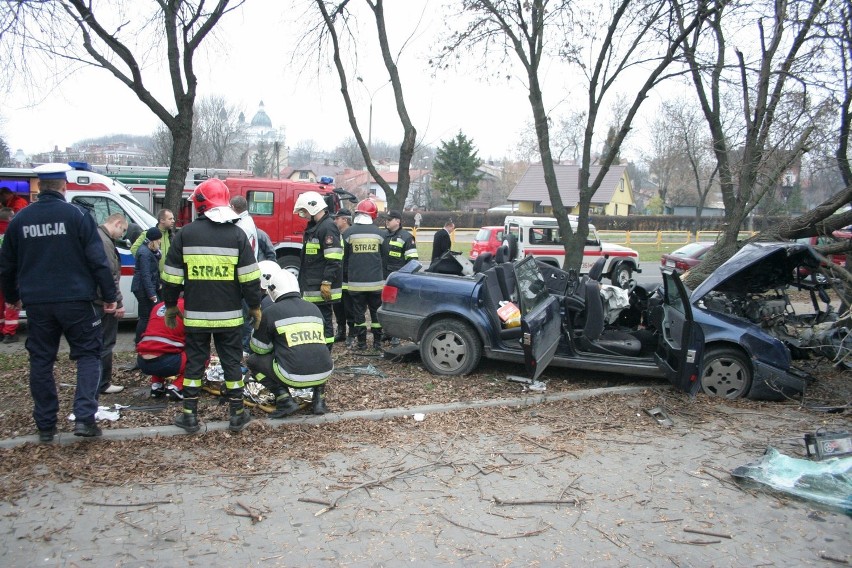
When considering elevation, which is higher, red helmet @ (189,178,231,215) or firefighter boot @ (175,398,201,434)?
red helmet @ (189,178,231,215)

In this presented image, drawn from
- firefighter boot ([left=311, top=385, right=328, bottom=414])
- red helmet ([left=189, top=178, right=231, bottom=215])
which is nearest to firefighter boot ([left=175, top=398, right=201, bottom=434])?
firefighter boot ([left=311, top=385, right=328, bottom=414])

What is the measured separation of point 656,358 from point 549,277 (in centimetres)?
173

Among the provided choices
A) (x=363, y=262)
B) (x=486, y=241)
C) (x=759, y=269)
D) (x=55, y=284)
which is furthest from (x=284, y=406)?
(x=486, y=241)

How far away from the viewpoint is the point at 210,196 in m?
4.82

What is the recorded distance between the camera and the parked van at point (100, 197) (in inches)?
357

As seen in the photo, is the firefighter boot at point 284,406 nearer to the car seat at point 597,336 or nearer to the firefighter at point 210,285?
the firefighter at point 210,285

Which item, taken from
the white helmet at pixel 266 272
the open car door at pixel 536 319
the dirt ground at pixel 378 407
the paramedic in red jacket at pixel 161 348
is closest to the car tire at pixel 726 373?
the dirt ground at pixel 378 407

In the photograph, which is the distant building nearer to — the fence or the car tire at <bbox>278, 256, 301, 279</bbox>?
the fence

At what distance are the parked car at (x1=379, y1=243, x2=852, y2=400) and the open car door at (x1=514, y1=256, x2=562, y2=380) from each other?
0.5 inches

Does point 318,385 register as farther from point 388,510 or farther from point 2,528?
point 2,528

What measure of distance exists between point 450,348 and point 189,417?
2886 mm

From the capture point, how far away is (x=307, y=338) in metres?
5.27

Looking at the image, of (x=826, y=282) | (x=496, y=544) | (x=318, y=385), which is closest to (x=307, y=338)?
(x=318, y=385)

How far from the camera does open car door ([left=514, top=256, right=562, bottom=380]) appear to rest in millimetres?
5797
